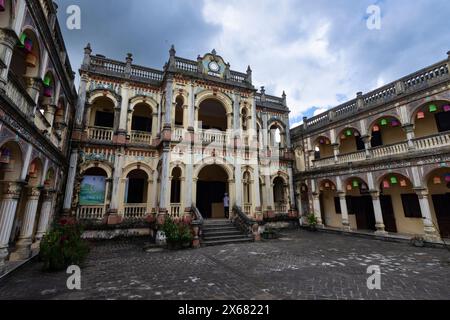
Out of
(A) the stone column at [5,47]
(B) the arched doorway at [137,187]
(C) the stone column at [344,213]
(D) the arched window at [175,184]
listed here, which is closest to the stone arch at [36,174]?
(A) the stone column at [5,47]

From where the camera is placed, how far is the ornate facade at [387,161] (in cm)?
1194

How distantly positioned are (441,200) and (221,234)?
13144mm

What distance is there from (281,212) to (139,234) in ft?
36.2

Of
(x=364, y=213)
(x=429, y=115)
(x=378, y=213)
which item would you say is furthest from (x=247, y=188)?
(x=429, y=115)

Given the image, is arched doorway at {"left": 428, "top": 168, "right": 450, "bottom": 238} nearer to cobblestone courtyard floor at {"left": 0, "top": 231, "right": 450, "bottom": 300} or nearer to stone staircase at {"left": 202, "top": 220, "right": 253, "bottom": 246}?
cobblestone courtyard floor at {"left": 0, "top": 231, "right": 450, "bottom": 300}

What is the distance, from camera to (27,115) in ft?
22.3

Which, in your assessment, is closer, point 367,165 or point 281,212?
point 367,165

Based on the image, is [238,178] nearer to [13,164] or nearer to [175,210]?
[175,210]

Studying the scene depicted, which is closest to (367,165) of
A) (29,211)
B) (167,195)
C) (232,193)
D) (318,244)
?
(318,244)

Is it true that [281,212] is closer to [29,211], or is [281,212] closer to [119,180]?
[119,180]

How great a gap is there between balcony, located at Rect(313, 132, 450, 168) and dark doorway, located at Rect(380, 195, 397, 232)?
3.36 metres

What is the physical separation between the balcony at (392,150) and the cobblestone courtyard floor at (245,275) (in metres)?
5.46

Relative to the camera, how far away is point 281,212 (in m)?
17.9

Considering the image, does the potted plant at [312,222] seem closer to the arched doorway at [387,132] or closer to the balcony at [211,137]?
the arched doorway at [387,132]
